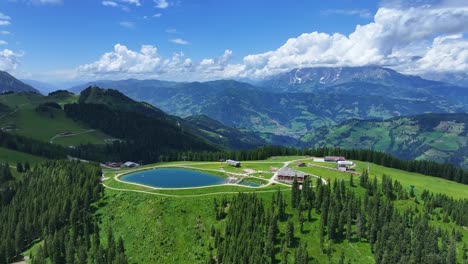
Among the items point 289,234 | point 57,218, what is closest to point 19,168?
point 57,218

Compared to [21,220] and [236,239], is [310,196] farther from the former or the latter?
[21,220]

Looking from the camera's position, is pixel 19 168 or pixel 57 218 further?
pixel 19 168

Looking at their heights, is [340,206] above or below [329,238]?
above

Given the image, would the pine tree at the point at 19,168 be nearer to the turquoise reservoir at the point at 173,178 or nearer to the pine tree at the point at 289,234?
the turquoise reservoir at the point at 173,178

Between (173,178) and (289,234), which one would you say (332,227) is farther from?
(173,178)

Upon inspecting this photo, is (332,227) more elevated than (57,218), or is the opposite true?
(332,227)

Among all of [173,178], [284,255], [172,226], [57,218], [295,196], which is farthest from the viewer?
[173,178]

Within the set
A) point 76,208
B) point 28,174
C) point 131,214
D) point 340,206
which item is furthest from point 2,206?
point 340,206
